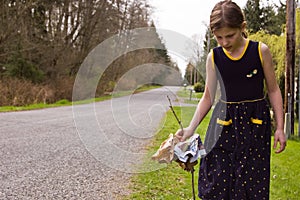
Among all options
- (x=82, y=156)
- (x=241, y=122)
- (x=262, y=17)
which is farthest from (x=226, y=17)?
(x=262, y=17)

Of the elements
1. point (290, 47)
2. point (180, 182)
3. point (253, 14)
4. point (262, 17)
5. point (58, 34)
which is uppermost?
point (58, 34)

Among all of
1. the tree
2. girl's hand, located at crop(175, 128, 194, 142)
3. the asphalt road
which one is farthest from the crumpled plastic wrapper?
the tree

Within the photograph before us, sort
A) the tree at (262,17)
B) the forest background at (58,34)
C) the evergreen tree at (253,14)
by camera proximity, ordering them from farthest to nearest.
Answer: the forest background at (58,34) < the tree at (262,17) < the evergreen tree at (253,14)

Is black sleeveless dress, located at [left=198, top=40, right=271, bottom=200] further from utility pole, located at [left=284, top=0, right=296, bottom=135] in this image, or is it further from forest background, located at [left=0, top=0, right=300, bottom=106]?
forest background, located at [left=0, top=0, right=300, bottom=106]

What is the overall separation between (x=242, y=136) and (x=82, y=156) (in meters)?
4.21

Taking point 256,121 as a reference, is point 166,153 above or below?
below

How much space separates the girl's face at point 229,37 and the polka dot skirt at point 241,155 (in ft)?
1.02

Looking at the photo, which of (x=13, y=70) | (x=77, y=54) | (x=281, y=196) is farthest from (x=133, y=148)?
(x=77, y=54)

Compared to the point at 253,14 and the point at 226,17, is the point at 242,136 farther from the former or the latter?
the point at 253,14

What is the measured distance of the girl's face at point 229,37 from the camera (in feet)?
6.03

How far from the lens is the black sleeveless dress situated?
1919 mm

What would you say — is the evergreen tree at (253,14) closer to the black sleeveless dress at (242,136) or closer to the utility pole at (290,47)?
the utility pole at (290,47)

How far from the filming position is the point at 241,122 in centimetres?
193

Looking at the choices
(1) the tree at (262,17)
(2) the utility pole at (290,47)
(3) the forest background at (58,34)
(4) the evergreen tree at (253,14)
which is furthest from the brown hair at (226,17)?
(4) the evergreen tree at (253,14)
